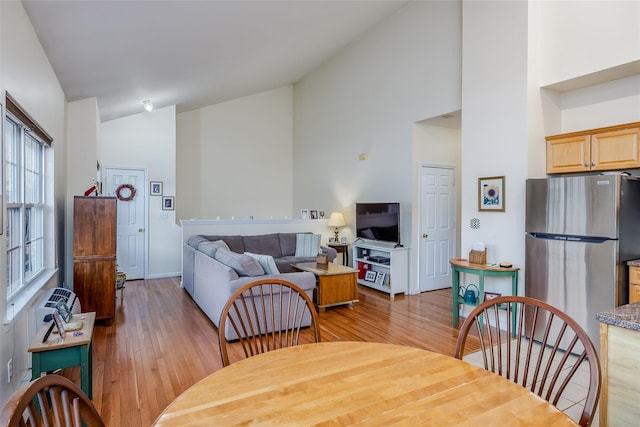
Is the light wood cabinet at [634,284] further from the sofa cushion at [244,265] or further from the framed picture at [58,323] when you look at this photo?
the framed picture at [58,323]

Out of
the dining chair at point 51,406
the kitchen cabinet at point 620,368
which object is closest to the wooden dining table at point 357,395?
the dining chair at point 51,406

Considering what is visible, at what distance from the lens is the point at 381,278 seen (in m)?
5.65

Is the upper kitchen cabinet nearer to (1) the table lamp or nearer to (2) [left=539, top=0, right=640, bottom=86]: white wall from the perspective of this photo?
(2) [left=539, top=0, right=640, bottom=86]: white wall

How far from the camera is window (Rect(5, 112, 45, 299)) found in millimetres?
2684

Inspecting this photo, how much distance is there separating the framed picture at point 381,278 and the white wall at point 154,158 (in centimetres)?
380

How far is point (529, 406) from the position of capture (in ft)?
3.60

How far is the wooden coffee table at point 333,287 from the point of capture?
4512 millimetres

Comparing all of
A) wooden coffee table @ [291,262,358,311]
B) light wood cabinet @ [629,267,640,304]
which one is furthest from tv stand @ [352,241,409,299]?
light wood cabinet @ [629,267,640,304]

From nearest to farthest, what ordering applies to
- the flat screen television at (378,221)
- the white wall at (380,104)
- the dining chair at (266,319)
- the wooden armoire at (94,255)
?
the dining chair at (266,319) → the wooden armoire at (94,255) → the white wall at (380,104) → the flat screen television at (378,221)

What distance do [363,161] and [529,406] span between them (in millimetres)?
5595

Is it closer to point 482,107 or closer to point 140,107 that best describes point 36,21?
point 140,107

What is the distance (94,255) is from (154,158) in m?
3.13

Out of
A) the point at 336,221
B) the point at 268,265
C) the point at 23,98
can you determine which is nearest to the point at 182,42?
the point at 23,98

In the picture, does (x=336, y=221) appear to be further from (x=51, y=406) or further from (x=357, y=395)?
(x=51, y=406)
